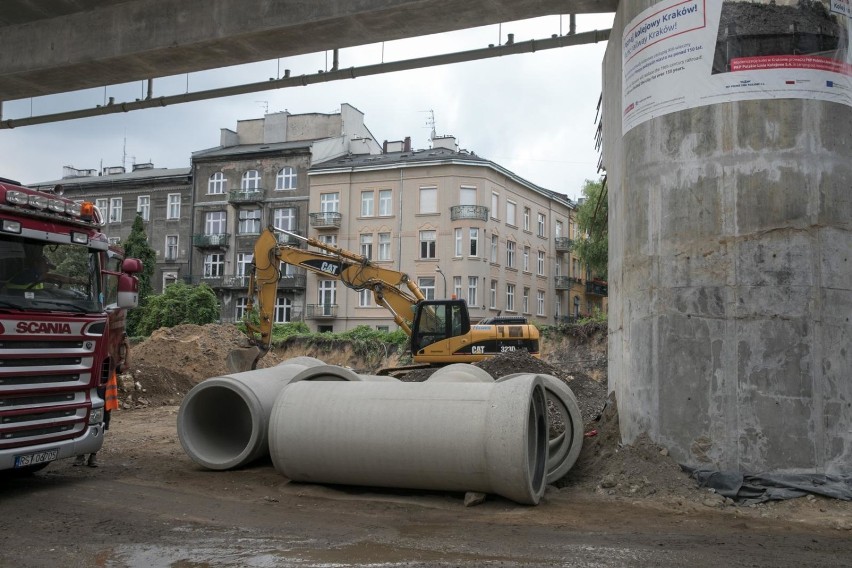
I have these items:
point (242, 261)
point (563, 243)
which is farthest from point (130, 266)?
point (563, 243)

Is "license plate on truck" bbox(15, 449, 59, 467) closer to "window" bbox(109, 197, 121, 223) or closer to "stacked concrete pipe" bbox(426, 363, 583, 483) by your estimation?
"stacked concrete pipe" bbox(426, 363, 583, 483)

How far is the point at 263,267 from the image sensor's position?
19203mm

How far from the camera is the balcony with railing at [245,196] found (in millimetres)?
52812

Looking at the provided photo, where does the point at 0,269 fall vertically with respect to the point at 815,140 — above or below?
below

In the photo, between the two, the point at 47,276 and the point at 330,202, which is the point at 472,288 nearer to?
the point at 330,202

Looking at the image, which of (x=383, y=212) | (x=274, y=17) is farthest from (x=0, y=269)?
(x=383, y=212)

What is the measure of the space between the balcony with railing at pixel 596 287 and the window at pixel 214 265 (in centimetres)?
2870

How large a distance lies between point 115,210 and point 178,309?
59.7 ft

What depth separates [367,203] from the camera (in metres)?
50.4

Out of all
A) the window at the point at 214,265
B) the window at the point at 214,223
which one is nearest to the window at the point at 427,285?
the window at the point at 214,265

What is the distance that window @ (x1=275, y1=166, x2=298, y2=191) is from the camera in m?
52.9

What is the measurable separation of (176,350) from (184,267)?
112ft

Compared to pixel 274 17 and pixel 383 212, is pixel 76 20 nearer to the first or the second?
pixel 274 17

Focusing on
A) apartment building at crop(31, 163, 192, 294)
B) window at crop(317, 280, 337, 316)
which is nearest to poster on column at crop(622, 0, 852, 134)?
window at crop(317, 280, 337, 316)
